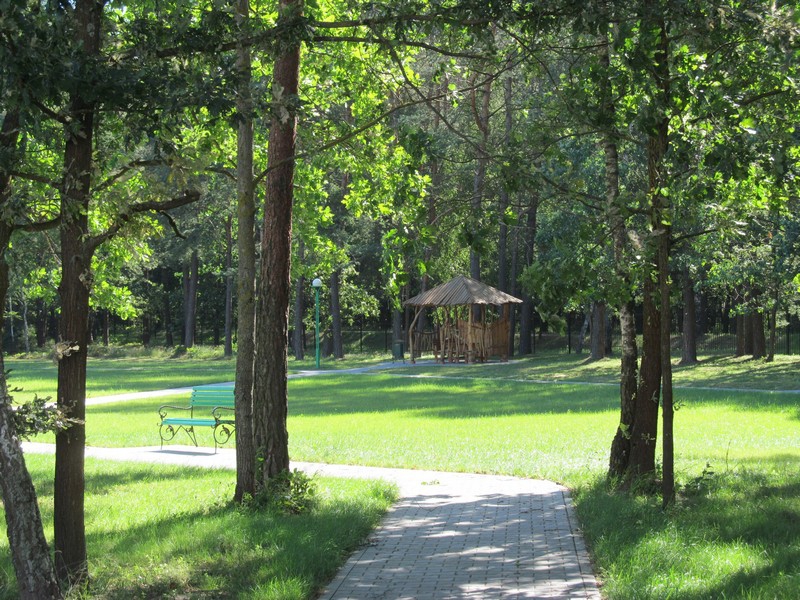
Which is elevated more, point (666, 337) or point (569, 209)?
point (569, 209)

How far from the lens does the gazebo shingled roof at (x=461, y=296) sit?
1610 inches

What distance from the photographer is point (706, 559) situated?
697cm

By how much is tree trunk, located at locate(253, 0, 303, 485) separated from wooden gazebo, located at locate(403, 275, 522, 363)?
30.4 m

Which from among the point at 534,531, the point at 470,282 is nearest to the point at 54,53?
the point at 534,531

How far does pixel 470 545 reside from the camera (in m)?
8.12

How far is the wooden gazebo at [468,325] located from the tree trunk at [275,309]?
3044 cm

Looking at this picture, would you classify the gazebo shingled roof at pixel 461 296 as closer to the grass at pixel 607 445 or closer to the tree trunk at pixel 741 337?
the grass at pixel 607 445

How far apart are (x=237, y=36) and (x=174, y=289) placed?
228ft

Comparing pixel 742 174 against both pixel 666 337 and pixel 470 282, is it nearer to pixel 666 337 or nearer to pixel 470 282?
pixel 666 337

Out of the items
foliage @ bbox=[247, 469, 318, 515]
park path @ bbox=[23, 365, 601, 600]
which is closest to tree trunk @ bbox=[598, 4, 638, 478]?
park path @ bbox=[23, 365, 601, 600]

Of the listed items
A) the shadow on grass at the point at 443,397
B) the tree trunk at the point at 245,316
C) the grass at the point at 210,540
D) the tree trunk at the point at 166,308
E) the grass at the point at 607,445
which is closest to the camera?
A: the grass at the point at 210,540

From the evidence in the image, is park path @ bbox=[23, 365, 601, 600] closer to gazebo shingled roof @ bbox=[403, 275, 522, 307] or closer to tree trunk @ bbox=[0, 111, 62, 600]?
tree trunk @ bbox=[0, 111, 62, 600]

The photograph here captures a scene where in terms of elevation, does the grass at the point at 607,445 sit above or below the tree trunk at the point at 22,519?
below

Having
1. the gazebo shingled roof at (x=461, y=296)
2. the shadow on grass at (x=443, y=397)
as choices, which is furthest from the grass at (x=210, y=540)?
the gazebo shingled roof at (x=461, y=296)
